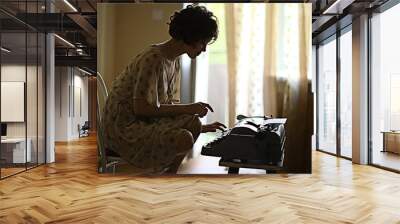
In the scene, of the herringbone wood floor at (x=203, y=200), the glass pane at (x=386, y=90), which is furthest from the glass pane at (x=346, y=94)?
the herringbone wood floor at (x=203, y=200)

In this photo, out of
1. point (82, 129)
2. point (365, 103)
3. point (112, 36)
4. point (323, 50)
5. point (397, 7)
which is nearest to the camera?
point (112, 36)

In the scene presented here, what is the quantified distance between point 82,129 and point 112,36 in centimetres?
1730

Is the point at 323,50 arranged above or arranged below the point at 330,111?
above

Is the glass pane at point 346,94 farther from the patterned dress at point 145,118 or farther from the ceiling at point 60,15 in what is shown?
the patterned dress at point 145,118

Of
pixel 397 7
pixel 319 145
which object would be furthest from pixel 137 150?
pixel 319 145

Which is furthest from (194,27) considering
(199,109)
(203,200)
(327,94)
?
(327,94)

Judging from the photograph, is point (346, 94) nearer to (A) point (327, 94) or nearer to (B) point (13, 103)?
(A) point (327, 94)

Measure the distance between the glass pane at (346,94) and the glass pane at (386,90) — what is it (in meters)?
0.72

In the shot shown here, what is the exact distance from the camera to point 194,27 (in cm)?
52

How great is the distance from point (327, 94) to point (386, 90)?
8.33 feet

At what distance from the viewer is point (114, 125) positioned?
517mm

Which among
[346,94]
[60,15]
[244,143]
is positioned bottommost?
[244,143]

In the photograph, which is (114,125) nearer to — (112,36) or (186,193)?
(112,36)

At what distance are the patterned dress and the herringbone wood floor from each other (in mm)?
2028
